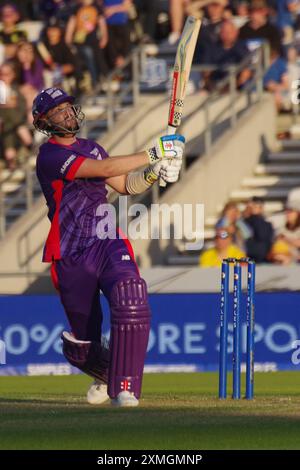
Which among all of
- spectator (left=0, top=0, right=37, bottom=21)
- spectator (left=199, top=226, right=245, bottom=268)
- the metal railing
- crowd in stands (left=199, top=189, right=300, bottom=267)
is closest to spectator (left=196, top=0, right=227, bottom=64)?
the metal railing

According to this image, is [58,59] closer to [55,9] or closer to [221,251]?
[55,9]

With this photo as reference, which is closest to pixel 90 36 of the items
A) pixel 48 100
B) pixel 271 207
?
pixel 271 207

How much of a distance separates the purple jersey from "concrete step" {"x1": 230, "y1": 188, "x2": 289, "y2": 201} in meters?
9.45

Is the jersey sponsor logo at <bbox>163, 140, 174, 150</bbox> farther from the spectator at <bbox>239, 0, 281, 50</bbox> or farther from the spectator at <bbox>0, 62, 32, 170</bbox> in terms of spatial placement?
the spectator at <bbox>0, 62, 32, 170</bbox>

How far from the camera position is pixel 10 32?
2239 cm

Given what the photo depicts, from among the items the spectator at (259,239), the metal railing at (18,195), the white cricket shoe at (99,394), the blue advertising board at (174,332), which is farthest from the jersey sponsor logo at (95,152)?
the metal railing at (18,195)

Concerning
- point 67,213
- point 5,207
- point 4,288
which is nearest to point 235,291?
point 67,213

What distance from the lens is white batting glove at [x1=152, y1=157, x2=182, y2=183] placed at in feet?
33.7

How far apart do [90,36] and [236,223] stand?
454 centimetres

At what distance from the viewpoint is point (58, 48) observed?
72.0 feet

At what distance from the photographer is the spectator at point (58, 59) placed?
2189cm

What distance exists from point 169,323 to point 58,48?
6261 millimetres
